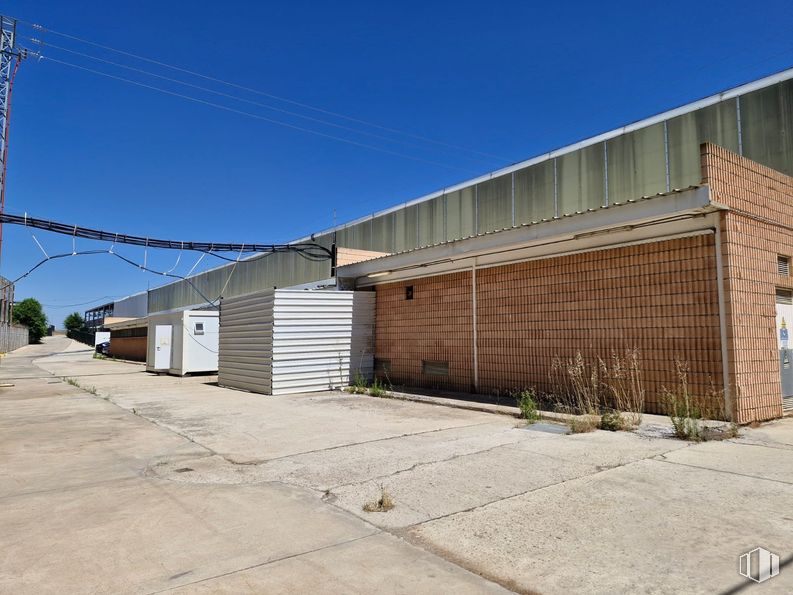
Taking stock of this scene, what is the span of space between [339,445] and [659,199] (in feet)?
19.9

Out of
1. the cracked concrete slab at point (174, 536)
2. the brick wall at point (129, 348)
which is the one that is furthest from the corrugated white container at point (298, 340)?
the brick wall at point (129, 348)

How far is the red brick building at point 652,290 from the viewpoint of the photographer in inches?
301

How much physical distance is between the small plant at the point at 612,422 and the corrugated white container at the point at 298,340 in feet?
27.0

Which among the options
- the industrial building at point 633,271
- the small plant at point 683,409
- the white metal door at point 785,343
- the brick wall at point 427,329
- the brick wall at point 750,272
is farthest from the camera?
the brick wall at point 427,329

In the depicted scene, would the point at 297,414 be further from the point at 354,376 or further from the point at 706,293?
the point at 706,293

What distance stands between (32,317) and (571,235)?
103 m

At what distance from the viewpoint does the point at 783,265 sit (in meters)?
8.63

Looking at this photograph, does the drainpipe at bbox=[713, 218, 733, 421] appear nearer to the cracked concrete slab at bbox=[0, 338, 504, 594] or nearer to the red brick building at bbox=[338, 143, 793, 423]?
the red brick building at bbox=[338, 143, 793, 423]

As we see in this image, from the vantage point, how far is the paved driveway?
3.12 meters

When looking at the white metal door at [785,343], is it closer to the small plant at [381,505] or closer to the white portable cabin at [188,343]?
the small plant at [381,505]

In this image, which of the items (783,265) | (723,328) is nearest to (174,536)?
(723,328)

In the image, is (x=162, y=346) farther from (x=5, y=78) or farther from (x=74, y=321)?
(x=74, y=321)

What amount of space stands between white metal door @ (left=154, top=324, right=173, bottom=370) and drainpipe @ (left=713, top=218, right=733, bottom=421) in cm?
2116

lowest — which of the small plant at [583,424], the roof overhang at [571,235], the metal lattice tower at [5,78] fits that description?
the small plant at [583,424]
